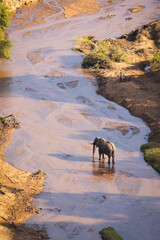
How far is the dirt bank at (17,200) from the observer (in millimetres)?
11148

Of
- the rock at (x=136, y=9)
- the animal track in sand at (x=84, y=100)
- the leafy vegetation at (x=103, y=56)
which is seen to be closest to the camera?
the animal track in sand at (x=84, y=100)

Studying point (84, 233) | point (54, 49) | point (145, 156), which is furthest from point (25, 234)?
point (54, 49)

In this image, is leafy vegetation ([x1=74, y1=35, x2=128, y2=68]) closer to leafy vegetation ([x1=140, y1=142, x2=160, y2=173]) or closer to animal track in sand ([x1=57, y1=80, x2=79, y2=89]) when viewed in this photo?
animal track in sand ([x1=57, y1=80, x2=79, y2=89])

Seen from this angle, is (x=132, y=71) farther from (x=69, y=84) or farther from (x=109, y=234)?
(x=109, y=234)

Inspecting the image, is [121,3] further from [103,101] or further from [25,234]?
[25,234]

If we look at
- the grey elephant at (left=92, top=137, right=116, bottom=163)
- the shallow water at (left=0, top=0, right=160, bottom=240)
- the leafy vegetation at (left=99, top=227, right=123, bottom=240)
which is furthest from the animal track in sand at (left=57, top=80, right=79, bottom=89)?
the leafy vegetation at (left=99, top=227, right=123, bottom=240)

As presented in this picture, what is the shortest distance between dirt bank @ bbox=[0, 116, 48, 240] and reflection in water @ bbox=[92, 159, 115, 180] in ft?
9.14

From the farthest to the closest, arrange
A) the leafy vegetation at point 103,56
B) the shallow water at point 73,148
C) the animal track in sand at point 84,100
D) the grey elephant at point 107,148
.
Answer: the leafy vegetation at point 103,56
the animal track in sand at point 84,100
the grey elephant at point 107,148
the shallow water at point 73,148

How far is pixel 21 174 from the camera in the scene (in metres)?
15.7

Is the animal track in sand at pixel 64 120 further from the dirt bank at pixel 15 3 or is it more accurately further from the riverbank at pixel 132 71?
the dirt bank at pixel 15 3

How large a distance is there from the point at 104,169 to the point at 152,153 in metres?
3.06

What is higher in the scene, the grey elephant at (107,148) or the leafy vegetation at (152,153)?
the grey elephant at (107,148)

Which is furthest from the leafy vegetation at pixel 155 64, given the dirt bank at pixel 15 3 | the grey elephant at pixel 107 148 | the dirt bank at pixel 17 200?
the dirt bank at pixel 15 3

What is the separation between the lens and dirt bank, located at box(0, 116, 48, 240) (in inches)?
439
